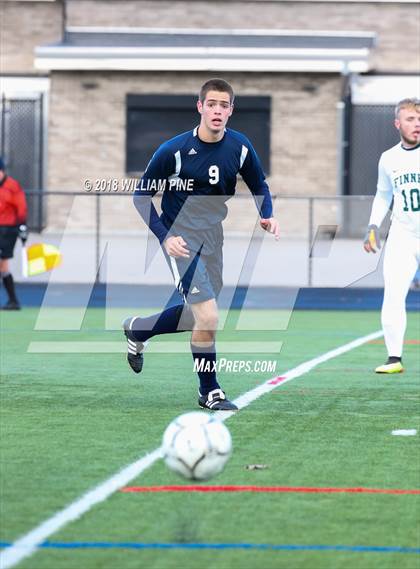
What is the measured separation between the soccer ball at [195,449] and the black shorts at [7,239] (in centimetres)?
1358

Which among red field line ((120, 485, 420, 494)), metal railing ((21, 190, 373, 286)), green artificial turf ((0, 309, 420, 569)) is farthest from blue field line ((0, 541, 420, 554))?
metal railing ((21, 190, 373, 286))

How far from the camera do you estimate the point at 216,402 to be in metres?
9.38

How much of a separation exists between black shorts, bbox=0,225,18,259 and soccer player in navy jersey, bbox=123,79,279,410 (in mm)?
10355

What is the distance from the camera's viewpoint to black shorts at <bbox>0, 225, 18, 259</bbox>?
19.6 metres

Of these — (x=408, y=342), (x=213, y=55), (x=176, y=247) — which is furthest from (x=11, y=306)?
(x=176, y=247)

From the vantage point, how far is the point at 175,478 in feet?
22.8

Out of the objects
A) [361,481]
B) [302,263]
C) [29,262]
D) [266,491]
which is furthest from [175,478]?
[302,263]

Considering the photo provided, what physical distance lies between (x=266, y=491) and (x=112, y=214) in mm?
21535

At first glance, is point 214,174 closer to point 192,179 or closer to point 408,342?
point 192,179

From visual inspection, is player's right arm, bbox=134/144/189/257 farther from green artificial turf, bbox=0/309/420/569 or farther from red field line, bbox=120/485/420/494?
red field line, bbox=120/485/420/494

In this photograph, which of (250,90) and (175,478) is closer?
(175,478)

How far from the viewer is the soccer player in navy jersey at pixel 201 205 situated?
9289 mm

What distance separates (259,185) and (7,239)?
34.5 feet

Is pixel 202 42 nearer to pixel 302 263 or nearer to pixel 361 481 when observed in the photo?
pixel 302 263
